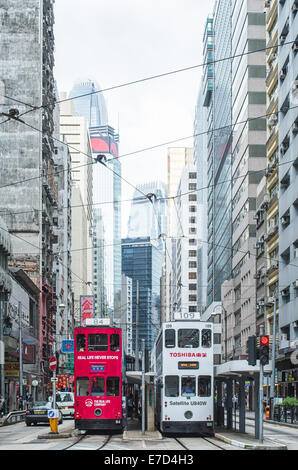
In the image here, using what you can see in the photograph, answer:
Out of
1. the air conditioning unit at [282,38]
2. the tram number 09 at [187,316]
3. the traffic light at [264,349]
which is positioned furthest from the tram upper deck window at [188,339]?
the air conditioning unit at [282,38]

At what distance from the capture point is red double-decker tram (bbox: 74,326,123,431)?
34.1 m

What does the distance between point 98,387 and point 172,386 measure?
10.1ft

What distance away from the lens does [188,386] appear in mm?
33375

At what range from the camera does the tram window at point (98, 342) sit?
3397 cm

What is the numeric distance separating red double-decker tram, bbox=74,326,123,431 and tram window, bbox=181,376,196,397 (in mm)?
2724

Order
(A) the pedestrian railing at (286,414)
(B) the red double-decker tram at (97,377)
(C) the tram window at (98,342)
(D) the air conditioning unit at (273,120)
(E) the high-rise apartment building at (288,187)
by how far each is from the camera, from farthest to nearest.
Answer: (D) the air conditioning unit at (273,120), (E) the high-rise apartment building at (288,187), (A) the pedestrian railing at (286,414), (B) the red double-decker tram at (97,377), (C) the tram window at (98,342)

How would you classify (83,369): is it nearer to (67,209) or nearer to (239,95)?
(239,95)

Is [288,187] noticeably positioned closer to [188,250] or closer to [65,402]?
[65,402]

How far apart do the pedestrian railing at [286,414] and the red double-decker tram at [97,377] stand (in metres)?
18.3

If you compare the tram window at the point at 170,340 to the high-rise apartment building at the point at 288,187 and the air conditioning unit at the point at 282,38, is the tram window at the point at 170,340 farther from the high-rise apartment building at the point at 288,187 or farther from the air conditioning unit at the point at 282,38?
the air conditioning unit at the point at 282,38

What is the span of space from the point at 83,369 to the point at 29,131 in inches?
2217

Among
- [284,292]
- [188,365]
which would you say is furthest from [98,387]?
[284,292]

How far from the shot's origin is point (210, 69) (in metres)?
149
